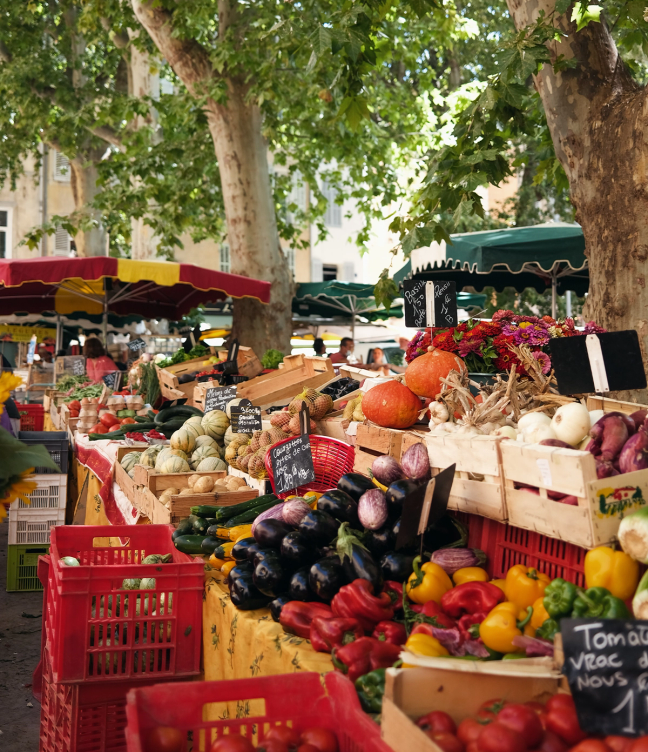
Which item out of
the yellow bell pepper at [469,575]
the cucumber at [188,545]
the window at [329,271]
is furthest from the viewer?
the window at [329,271]

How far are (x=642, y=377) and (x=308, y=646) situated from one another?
146 centimetres

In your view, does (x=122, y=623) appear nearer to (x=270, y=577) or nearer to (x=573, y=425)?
(x=270, y=577)

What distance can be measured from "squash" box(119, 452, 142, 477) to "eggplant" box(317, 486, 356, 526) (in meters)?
2.58

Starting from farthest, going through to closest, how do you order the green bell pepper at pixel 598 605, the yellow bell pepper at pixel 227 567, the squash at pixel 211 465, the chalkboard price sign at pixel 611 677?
the squash at pixel 211 465 < the yellow bell pepper at pixel 227 567 < the green bell pepper at pixel 598 605 < the chalkboard price sign at pixel 611 677

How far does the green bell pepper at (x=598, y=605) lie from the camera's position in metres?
1.83

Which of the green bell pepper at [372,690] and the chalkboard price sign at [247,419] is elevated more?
the chalkboard price sign at [247,419]

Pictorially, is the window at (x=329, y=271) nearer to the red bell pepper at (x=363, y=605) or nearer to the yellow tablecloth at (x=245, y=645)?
the yellow tablecloth at (x=245, y=645)

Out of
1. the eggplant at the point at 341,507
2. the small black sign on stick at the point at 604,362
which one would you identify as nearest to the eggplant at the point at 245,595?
the eggplant at the point at 341,507

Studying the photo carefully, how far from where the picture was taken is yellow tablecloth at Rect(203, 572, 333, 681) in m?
2.20

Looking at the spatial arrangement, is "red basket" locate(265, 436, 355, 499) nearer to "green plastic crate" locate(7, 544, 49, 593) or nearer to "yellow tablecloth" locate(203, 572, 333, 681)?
"yellow tablecloth" locate(203, 572, 333, 681)

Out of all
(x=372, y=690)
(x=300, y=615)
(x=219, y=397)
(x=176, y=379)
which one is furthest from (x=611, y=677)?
(x=176, y=379)

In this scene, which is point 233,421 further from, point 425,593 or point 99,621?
point 425,593

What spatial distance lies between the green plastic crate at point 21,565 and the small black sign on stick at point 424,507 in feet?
13.5

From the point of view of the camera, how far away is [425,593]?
230 cm
